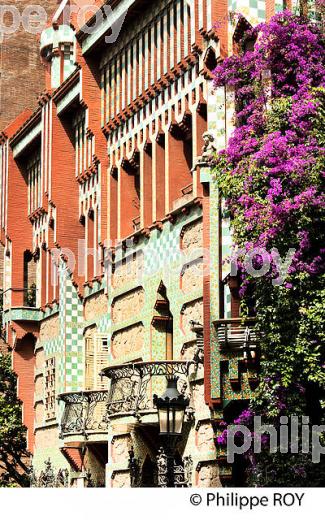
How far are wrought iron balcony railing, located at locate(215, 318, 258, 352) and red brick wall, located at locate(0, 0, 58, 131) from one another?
26165mm

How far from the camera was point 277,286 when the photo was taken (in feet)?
80.4

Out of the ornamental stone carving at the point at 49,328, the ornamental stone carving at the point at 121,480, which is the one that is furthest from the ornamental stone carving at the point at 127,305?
the ornamental stone carving at the point at 49,328

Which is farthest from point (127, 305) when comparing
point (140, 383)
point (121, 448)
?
point (140, 383)

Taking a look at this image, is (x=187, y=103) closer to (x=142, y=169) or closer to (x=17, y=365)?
(x=142, y=169)

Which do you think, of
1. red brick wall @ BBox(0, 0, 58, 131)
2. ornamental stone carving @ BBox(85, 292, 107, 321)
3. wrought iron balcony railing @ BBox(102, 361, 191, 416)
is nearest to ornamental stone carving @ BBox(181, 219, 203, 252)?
wrought iron balcony railing @ BBox(102, 361, 191, 416)

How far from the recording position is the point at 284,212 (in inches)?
969

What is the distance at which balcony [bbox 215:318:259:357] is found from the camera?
25.2 m

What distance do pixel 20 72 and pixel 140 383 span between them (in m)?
24.4

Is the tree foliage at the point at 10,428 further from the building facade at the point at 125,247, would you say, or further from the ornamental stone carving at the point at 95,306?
the ornamental stone carving at the point at 95,306

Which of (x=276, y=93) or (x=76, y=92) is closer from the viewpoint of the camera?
(x=276, y=93)
